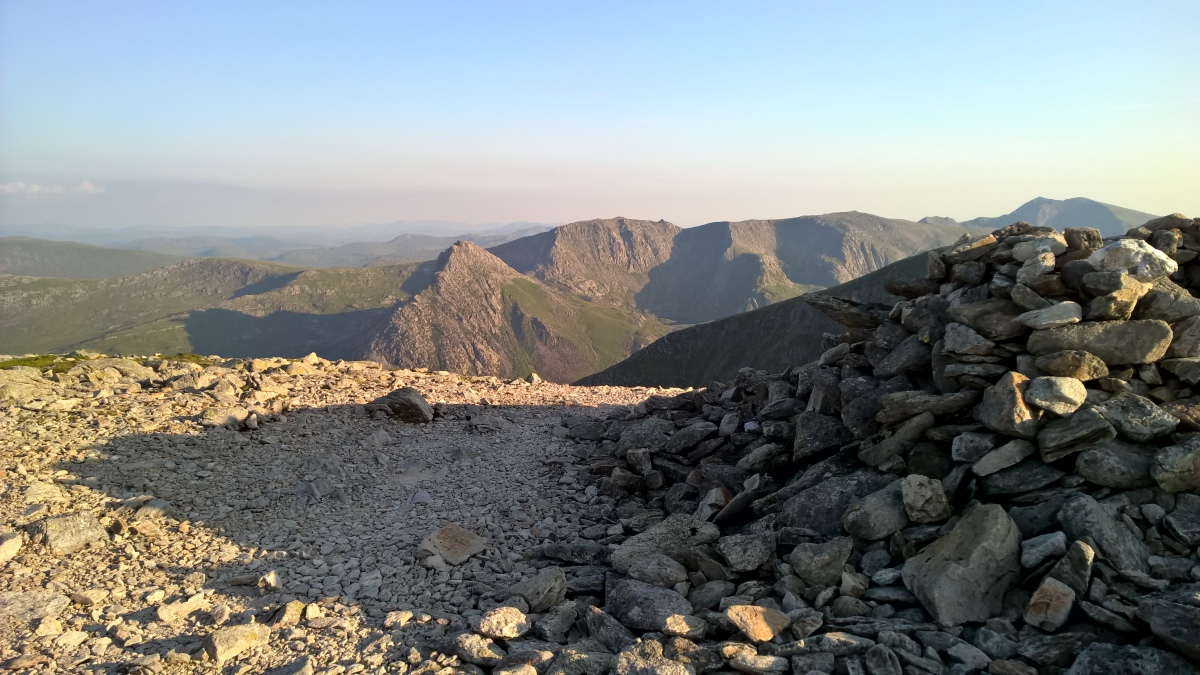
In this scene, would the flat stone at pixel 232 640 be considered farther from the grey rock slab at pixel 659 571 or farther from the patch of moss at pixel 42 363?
the patch of moss at pixel 42 363

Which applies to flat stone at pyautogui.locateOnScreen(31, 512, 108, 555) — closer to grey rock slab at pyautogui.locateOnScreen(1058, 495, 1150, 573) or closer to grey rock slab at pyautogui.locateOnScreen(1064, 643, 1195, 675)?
grey rock slab at pyautogui.locateOnScreen(1064, 643, 1195, 675)

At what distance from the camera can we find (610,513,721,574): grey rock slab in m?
13.0

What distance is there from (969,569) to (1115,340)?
6082 mm

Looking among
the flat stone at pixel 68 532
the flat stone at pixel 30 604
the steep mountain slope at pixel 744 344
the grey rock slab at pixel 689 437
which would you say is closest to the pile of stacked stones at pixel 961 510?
the grey rock slab at pixel 689 437

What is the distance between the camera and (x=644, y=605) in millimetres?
11016

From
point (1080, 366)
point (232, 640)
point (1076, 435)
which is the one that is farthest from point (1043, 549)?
point (232, 640)

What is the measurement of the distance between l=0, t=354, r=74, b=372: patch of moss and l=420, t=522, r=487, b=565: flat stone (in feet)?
60.8

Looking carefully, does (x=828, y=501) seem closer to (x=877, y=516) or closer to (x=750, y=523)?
(x=877, y=516)

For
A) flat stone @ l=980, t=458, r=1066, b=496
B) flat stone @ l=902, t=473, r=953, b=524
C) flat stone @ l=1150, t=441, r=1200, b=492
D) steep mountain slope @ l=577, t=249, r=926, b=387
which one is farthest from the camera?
steep mountain slope @ l=577, t=249, r=926, b=387

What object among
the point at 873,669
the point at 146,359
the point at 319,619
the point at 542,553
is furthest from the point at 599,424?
the point at 146,359

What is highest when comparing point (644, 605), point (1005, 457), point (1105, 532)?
point (1005, 457)

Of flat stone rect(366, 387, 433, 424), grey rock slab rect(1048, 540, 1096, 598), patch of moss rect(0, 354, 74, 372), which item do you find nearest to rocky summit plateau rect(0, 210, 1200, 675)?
grey rock slab rect(1048, 540, 1096, 598)

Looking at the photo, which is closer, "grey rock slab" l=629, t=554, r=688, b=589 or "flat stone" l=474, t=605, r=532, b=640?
"flat stone" l=474, t=605, r=532, b=640

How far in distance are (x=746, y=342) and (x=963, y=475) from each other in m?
127
